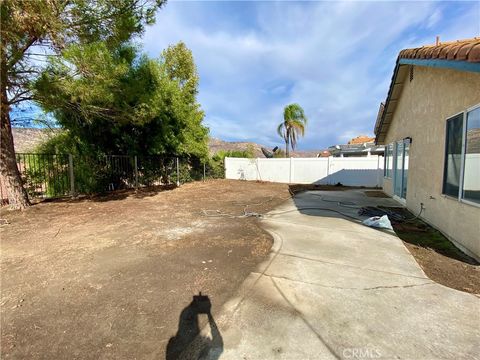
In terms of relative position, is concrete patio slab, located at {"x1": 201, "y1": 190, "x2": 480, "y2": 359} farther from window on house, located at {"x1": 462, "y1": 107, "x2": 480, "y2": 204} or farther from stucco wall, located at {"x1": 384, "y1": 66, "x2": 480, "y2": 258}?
window on house, located at {"x1": 462, "y1": 107, "x2": 480, "y2": 204}

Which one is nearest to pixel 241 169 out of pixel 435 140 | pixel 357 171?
pixel 357 171

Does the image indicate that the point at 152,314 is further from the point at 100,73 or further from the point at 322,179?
the point at 322,179

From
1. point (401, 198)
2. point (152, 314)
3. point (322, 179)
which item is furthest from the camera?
point (322, 179)

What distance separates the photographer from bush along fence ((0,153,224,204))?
9.16 metres

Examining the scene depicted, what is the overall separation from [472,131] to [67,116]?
12.1 metres

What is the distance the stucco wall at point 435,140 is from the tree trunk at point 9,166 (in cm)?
1010

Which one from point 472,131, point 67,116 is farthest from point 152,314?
point 67,116

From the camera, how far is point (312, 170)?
1717 cm

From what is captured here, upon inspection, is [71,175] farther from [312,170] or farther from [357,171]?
[357,171]

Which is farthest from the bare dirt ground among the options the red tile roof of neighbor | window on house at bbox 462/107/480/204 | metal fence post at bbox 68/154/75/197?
the red tile roof of neighbor

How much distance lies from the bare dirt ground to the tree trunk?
73 centimetres

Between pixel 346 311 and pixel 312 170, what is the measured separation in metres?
15.1

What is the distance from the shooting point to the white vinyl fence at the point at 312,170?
15.7 meters

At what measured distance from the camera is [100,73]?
6531 mm
